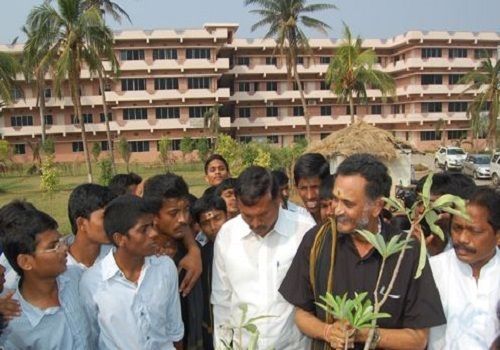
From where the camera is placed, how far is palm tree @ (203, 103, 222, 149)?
110ft

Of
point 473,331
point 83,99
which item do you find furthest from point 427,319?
point 83,99

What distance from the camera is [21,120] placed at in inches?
1398

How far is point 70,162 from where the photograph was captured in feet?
115

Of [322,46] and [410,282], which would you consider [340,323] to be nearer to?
[410,282]

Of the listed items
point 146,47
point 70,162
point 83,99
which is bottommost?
point 70,162

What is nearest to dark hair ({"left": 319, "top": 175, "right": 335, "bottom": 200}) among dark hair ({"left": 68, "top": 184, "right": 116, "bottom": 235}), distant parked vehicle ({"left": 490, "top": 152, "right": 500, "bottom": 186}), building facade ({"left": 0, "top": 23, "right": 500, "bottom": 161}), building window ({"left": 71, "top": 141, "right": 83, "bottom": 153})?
dark hair ({"left": 68, "top": 184, "right": 116, "bottom": 235})

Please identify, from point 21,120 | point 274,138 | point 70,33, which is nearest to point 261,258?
point 70,33

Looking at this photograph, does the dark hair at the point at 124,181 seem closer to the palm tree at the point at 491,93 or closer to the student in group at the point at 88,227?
the student in group at the point at 88,227

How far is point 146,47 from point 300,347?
35.6 meters

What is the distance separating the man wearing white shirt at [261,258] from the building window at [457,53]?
139 feet

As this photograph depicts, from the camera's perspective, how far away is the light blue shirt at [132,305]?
236 centimetres

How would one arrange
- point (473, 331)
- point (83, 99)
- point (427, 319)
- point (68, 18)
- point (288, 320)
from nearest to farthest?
point (427, 319) < point (473, 331) < point (288, 320) < point (68, 18) < point (83, 99)

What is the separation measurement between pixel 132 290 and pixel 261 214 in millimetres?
756

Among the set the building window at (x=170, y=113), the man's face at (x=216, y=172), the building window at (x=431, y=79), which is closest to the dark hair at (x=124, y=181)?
the man's face at (x=216, y=172)
